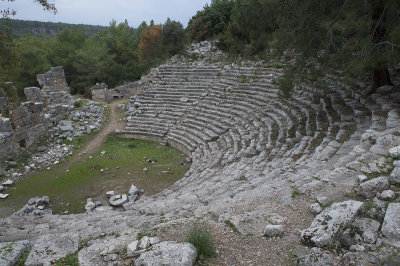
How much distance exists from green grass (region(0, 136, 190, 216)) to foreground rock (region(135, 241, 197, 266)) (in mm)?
6248

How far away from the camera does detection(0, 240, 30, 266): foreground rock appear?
12.8 ft

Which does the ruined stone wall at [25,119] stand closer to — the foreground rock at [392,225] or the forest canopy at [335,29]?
the forest canopy at [335,29]

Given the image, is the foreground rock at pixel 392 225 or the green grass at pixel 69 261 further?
the green grass at pixel 69 261

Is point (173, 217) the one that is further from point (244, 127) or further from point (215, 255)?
point (244, 127)

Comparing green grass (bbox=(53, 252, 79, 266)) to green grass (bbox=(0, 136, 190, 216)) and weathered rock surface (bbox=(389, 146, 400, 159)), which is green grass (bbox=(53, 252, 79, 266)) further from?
weathered rock surface (bbox=(389, 146, 400, 159))

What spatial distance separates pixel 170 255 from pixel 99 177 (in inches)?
330

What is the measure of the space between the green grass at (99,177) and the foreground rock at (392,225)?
7.37m

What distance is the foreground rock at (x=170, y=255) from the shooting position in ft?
10.8

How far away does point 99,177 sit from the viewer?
11.0 m

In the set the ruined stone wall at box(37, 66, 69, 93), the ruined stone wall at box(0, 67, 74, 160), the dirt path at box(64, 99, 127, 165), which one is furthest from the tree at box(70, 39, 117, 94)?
the ruined stone wall at box(0, 67, 74, 160)

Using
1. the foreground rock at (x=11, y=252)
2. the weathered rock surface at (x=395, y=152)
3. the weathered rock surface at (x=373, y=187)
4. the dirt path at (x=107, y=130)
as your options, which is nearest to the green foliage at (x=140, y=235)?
the foreground rock at (x=11, y=252)

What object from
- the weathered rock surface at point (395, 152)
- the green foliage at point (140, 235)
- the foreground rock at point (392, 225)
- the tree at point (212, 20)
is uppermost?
the tree at point (212, 20)

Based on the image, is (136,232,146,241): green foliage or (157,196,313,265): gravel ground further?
(136,232,146,241): green foliage

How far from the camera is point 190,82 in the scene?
17.8 meters
